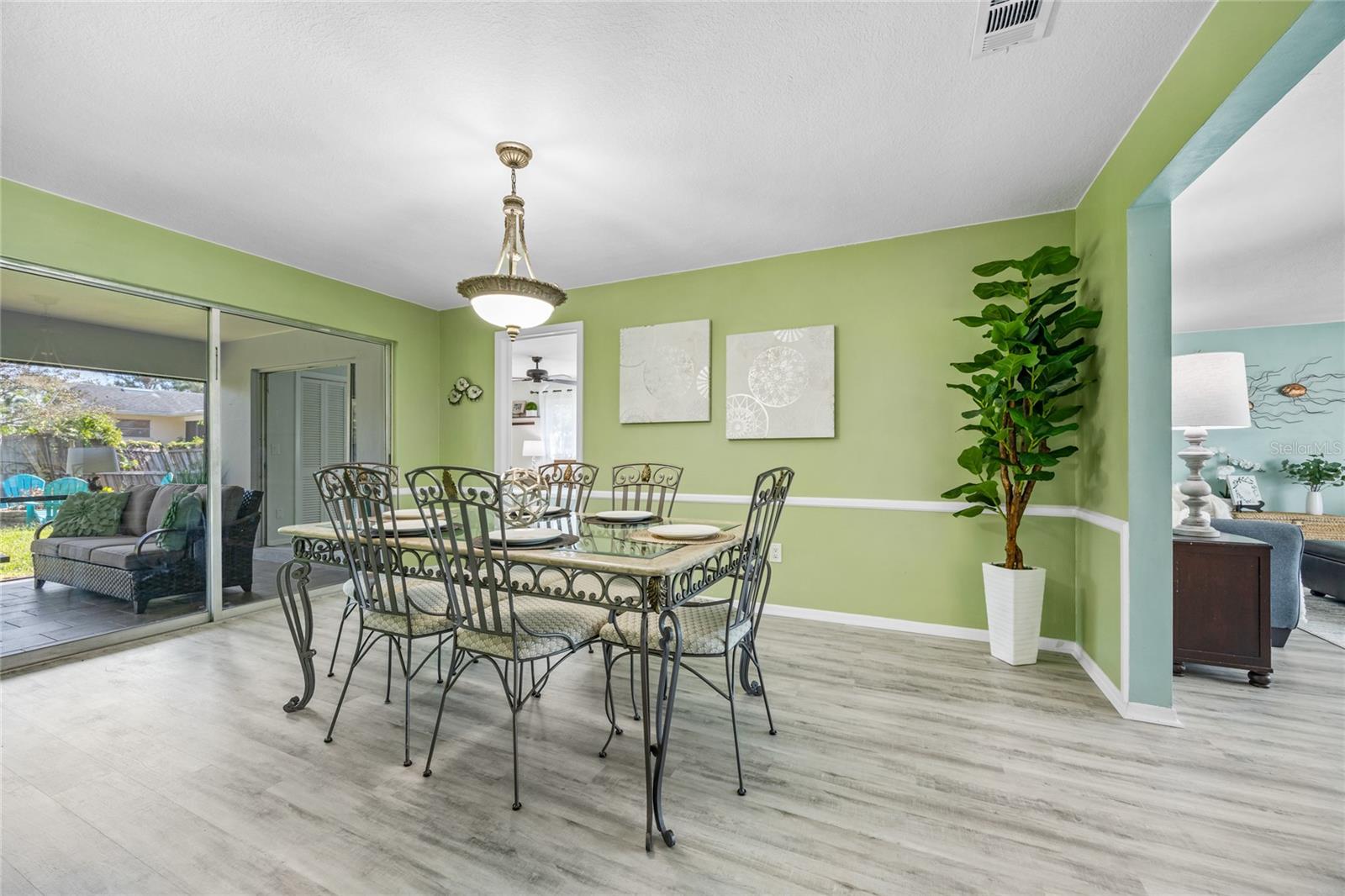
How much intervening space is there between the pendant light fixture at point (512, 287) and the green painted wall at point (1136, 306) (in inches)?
95.2

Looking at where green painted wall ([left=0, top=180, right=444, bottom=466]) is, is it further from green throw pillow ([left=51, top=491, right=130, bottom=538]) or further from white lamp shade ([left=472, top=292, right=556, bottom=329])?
white lamp shade ([left=472, top=292, right=556, bottom=329])

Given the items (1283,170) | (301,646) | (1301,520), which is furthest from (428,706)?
(1301,520)

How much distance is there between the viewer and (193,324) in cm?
364

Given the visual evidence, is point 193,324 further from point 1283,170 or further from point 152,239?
point 1283,170

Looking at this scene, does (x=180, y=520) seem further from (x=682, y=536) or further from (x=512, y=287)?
(x=682, y=536)

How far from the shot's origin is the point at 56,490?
3051mm

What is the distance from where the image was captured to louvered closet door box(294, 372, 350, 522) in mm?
4332

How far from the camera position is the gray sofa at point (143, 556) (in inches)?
123

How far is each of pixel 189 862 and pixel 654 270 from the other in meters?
3.89

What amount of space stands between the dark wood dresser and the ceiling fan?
6145mm

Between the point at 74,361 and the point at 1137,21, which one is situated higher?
the point at 1137,21

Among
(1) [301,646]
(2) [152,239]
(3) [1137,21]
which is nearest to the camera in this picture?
(3) [1137,21]

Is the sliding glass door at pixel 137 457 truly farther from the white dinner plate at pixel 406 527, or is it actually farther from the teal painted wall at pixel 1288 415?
the teal painted wall at pixel 1288 415

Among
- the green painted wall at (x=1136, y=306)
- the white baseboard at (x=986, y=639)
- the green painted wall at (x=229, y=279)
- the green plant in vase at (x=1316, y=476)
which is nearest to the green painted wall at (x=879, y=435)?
the white baseboard at (x=986, y=639)
